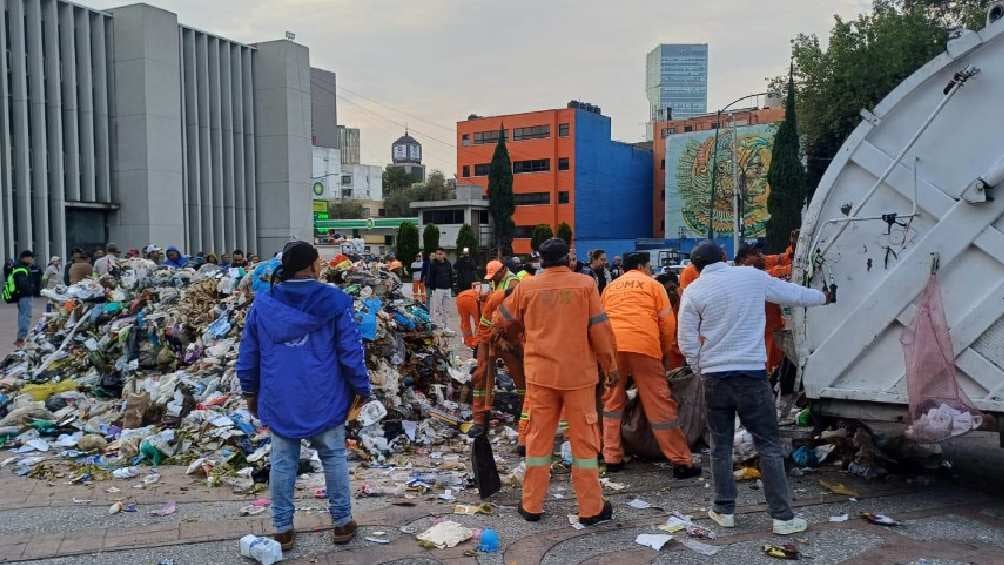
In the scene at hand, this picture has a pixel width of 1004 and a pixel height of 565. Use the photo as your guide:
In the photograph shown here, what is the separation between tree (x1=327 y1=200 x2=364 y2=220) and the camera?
72.5 m

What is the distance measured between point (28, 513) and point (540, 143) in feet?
173

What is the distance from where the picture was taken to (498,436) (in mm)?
6848

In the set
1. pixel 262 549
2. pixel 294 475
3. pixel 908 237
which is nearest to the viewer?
pixel 262 549

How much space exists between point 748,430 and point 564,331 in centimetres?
118

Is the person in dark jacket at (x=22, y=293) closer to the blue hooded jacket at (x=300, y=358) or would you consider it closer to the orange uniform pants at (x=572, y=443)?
the blue hooded jacket at (x=300, y=358)

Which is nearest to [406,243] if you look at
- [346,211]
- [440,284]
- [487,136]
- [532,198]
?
[532,198]

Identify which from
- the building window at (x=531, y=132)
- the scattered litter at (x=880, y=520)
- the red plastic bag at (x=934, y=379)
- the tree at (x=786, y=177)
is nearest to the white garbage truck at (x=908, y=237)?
the red plastic bag at (x=934, y=379)

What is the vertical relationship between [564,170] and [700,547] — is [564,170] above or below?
above

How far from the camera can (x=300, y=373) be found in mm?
3955

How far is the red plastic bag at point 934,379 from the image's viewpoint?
4.28m

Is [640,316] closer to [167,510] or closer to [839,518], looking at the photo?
[839,518]

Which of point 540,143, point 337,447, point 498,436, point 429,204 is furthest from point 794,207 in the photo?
point 337,447

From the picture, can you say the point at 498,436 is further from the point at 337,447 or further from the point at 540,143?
the point at 540,143

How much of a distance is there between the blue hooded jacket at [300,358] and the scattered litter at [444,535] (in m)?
0.81
